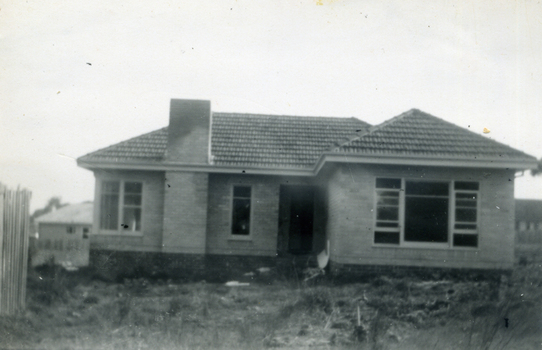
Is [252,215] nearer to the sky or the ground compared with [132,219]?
nearer to the sky

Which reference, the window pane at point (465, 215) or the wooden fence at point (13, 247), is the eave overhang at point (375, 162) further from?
the wooden fence at point (13, 247)

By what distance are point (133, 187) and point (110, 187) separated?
34.8 inches

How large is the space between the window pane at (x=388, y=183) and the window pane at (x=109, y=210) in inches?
237

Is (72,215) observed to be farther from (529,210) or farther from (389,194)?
(529,210)

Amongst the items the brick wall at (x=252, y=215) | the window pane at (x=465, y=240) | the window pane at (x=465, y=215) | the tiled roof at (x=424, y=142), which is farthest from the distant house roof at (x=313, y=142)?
the window pane at (x=465, y=240)

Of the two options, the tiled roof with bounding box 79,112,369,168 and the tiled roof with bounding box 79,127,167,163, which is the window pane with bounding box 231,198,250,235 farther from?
the tiled roof with bounding box 79,127,167,163

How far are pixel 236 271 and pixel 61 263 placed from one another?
4780 mm

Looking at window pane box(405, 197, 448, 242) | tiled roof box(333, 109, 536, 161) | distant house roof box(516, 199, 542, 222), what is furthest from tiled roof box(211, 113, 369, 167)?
distant house roof box(516, 199, 542, 222)

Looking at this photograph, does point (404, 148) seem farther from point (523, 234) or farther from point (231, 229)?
point (231, 229)

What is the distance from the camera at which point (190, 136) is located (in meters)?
12.4

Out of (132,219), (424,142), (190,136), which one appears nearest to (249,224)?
(190,136)

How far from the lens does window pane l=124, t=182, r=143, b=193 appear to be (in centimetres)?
1134

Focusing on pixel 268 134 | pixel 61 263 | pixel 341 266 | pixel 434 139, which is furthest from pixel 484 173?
pixel 61 263

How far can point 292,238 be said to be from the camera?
14.3 m
